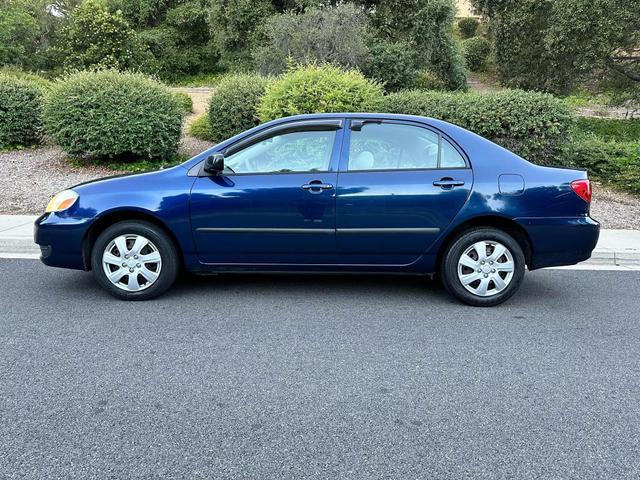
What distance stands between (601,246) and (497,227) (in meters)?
2.49

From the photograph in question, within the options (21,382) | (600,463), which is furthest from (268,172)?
(600,463)

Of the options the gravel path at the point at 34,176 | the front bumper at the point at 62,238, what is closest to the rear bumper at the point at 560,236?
the front bumper at the point at 62,238

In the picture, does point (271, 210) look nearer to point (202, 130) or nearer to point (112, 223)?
point (112, 223)

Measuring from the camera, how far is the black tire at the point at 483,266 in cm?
499

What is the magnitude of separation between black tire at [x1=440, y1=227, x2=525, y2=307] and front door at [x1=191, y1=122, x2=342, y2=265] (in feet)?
3.28

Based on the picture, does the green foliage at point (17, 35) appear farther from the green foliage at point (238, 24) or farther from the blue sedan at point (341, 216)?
the blue sedan at point (341, 216)

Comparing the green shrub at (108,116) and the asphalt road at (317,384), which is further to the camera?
the green shrub at (108,116)

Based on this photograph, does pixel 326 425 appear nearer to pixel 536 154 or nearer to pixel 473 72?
pixel 536 154

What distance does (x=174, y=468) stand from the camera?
110 inches

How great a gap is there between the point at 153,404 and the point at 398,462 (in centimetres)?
143

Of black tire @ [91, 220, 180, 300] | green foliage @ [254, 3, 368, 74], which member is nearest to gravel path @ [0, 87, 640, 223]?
black tire @ [91, 220, 180, 300]

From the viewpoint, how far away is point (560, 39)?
18.3 m

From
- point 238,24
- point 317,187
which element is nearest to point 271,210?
point 317,187

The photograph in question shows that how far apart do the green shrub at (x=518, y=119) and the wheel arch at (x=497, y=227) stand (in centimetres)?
500
